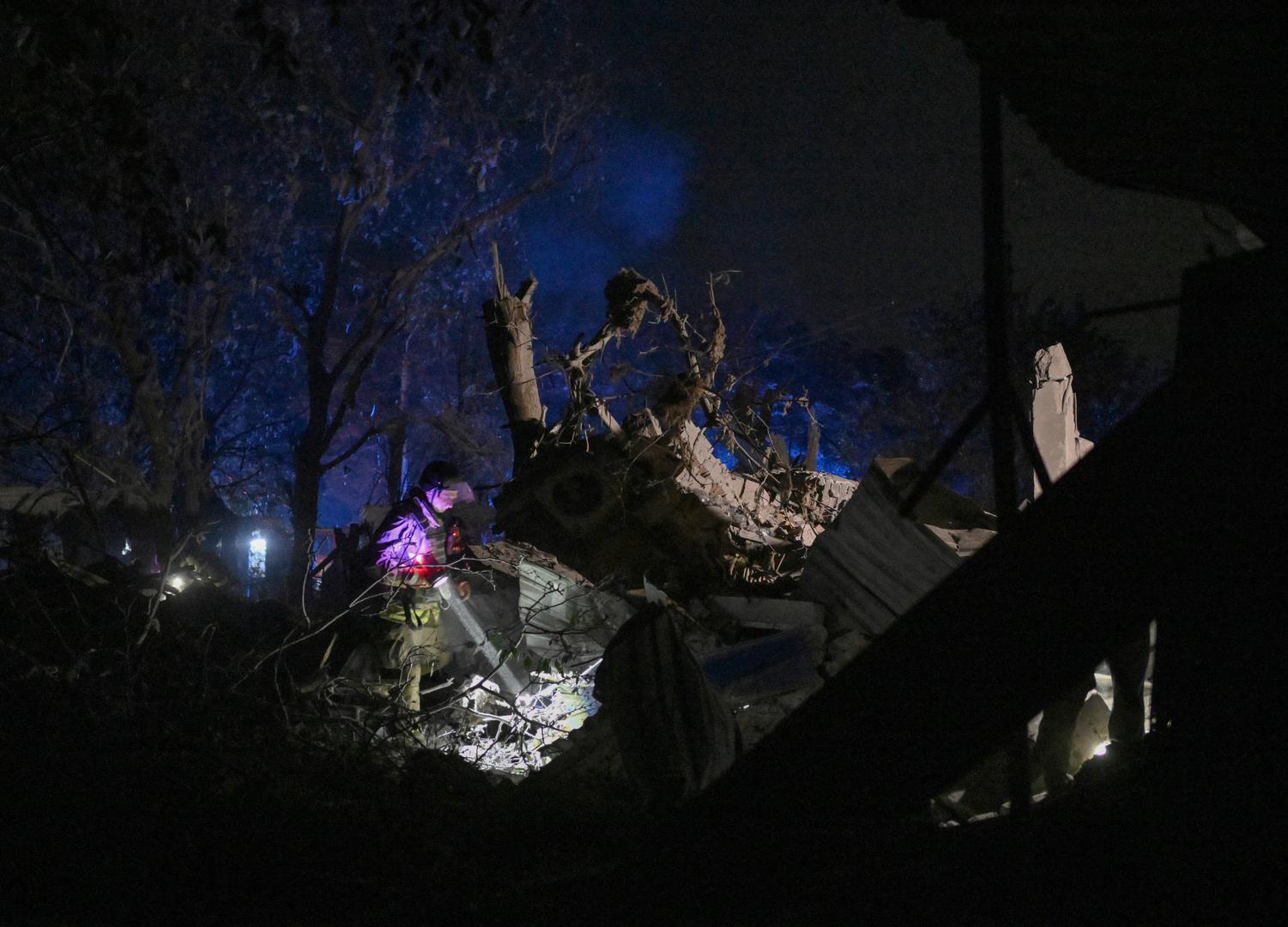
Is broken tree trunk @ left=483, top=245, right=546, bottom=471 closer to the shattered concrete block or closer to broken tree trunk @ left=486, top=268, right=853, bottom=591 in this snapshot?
broken tree trunk @ left=486, top=268, right=853, bottom=591

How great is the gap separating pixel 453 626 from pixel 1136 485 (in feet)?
22.0

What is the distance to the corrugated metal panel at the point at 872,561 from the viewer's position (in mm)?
6152

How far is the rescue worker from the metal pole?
455cm

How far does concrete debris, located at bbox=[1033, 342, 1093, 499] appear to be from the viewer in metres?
8.07

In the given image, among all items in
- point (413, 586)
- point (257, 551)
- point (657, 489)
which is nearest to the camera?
point (413, 586)

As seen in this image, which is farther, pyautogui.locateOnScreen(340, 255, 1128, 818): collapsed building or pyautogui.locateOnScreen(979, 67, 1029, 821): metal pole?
pyautogui.locateOnScreen(340, 255, 1128, 818): collapsed building

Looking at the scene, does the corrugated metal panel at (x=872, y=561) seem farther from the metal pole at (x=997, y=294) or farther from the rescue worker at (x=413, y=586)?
the metal pole at (x=997, y=294)

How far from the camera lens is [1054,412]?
27.1ft

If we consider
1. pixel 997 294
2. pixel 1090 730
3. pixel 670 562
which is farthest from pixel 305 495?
pixel 997 294

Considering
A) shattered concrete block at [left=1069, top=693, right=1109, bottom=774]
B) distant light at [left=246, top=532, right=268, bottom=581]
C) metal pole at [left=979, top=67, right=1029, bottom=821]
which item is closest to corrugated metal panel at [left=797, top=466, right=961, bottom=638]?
shattered concrete block at [left=1069, top=693, right=1109, bottom=774]

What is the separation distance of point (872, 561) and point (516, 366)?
5019 mm

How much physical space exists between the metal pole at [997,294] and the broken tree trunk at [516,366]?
722 cm

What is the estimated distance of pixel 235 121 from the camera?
1586cm

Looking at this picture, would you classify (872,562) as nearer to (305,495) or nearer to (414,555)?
(414,555)
